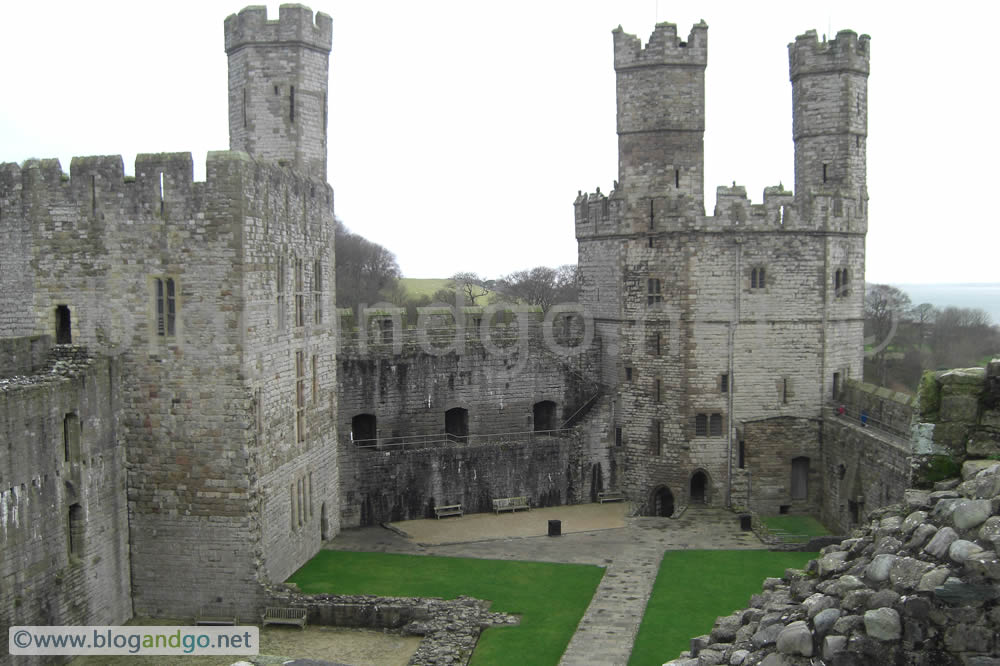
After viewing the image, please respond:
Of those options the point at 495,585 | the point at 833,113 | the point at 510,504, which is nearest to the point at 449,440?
the point at 510,504

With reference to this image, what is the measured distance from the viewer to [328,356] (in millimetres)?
20969

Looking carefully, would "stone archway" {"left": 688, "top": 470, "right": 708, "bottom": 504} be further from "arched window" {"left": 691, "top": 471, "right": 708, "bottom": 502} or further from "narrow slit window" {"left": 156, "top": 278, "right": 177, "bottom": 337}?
"narrow slit window" {"left": 156, "top": 278, "right": 177, "bottom": 337}

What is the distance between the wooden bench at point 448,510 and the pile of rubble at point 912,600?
54.3 ft

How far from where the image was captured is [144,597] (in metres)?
16.8

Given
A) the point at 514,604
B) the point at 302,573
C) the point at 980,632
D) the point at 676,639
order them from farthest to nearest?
the point at 302,573
the point at 514,604
the point at 676,639
the point at 980,632

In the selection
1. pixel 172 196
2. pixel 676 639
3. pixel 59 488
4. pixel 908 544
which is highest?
pixel 172 196

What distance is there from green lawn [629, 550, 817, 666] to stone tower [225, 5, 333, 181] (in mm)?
10698

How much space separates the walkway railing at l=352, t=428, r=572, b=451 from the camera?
24.5 meters

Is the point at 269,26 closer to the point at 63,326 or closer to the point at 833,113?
the point at 63,326

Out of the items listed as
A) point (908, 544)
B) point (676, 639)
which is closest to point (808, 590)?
point (908, 544)

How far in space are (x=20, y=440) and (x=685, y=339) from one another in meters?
15.2

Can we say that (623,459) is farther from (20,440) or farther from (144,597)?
(20,440)

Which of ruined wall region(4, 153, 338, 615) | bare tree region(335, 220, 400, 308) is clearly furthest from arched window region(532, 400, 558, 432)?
bare tree region(335, 220, 400, 308)

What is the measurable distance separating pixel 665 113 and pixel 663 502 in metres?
9.52
